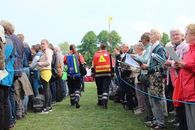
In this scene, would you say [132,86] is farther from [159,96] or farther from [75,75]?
[159,96]

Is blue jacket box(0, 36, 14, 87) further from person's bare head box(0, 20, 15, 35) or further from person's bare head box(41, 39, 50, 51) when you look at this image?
person's bare head box(41, 39, 50, 51)

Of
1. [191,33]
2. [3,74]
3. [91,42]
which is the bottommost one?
[3,74]

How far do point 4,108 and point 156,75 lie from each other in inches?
113

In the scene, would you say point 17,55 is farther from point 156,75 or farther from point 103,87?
point 103,87

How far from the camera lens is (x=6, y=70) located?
24.0 ft

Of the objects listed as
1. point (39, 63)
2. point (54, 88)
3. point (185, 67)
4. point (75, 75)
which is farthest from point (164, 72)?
point (54, 88)

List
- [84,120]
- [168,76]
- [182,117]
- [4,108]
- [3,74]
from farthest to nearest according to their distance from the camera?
1. [84,120]
2. [168,76]
3. [4,108]
4. [3,74]
5. [182,117]

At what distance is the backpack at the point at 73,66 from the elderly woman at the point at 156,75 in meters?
4.63

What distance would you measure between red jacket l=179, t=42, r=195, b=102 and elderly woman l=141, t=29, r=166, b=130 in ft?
6.93

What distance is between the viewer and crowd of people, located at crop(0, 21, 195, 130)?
557cm

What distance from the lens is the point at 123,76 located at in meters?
11.4

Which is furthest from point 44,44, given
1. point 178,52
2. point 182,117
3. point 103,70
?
point 182,117

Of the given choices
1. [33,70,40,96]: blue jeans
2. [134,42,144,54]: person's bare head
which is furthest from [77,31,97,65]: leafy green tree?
[134,42,144,54]: person's bare head

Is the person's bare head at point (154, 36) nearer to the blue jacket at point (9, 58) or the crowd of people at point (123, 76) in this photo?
the crowd of people at point (123, 76)
